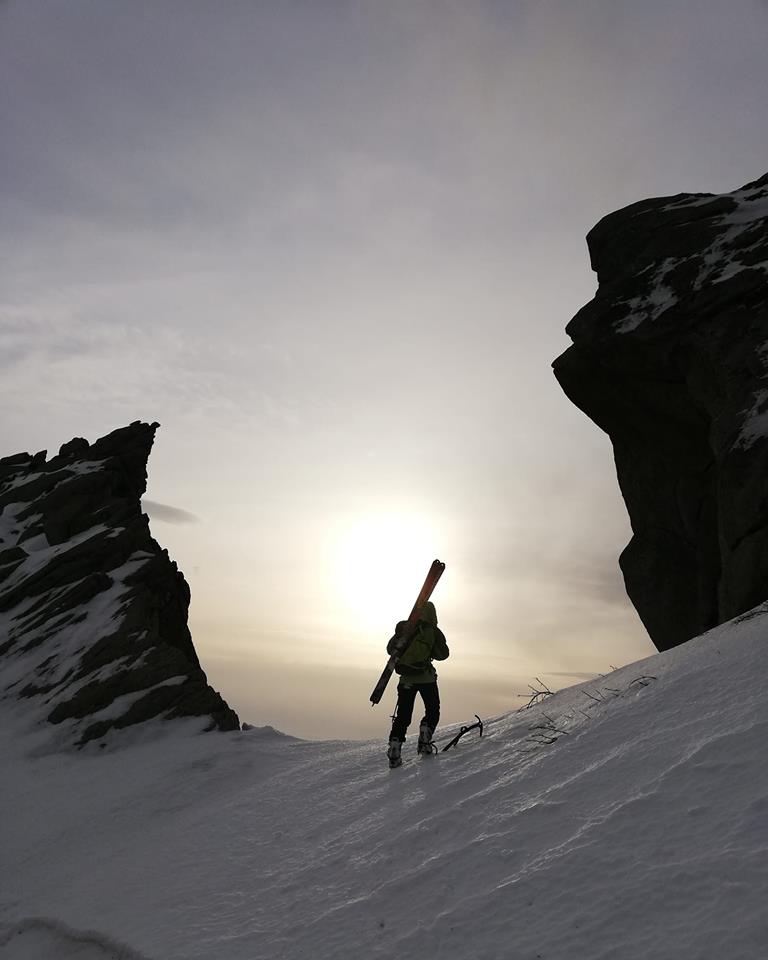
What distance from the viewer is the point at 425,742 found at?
9602 millimetres

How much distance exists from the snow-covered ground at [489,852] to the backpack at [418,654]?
1.18 meters

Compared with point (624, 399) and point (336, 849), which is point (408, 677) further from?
point (624, 399)

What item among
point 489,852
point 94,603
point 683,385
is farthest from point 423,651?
point 94,603

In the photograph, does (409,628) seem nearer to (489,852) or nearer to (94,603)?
(489,852)

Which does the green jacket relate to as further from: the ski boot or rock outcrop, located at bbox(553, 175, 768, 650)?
rock outcrop, located at bbox(553, 175, 768, 650)

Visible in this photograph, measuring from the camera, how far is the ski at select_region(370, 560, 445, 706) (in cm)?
994

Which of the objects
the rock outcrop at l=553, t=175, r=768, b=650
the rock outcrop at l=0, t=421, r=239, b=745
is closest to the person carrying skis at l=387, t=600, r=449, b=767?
the rock outcrop at l=553, t=175, r=768, b=650

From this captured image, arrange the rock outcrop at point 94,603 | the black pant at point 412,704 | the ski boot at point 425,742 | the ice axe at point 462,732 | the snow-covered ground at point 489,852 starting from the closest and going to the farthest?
the snow-covered ground at point 489,852 → the ice axe at point 462,732 → the ski boot at point 425,742 → the black pant at point 412,704 → the rock outcrop at point 94,603

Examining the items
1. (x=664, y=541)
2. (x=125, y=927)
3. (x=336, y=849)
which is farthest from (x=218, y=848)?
(x=664, y=541)

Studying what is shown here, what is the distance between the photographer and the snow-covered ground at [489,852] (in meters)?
4.00

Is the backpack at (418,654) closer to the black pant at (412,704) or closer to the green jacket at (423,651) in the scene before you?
the green jacket at (423,651)

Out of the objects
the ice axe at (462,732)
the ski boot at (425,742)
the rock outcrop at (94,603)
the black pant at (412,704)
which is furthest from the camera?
the rock outcrop at (94,603)

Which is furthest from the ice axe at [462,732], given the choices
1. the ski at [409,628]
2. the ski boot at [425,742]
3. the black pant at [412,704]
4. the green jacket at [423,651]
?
the ski at [409,628]

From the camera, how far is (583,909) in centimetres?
412
